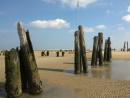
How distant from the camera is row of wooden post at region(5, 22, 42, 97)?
7316 mm

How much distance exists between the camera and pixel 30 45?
8.27 m

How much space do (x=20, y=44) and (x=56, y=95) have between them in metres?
2.62

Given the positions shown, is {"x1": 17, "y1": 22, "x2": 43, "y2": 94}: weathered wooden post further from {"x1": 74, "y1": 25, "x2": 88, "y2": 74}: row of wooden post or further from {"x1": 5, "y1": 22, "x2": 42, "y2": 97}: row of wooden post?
{"x1": 74, "y1": 25, "x2": 88, "y2": 74}: row of wooden post

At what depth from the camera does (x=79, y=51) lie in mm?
12867

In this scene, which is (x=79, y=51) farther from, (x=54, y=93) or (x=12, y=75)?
(x=12, y=75)

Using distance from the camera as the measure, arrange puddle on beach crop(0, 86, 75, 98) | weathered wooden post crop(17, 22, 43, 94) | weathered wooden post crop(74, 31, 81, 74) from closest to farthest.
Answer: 1. puddle on beach crop(0, 86, 75, 98)
2. weathered wooden post crop(17, 22, 43, 94)
3. weathered wooden post crop(74, 31, 81, 74)

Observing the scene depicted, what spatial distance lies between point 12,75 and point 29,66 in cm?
82

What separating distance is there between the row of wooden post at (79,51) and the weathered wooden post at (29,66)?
521 cm

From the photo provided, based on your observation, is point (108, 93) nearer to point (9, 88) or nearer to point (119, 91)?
point (119, 91)

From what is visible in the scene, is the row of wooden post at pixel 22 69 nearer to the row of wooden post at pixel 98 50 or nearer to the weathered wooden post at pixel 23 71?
the weathered wooden post at pixel 23 71

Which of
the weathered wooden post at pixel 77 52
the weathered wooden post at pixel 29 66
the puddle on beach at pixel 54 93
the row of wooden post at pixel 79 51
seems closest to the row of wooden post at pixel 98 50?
the row of wooden post at pixel 79 51

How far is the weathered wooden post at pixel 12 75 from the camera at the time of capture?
7.28m

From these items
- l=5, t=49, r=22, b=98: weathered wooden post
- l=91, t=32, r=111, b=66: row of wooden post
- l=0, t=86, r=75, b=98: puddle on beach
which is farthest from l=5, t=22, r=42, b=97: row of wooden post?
l=91, t=32, r=111, b=66: row of wooden post

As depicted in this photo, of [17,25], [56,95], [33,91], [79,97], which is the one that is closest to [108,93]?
[79,97]
